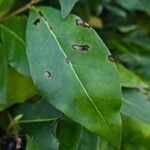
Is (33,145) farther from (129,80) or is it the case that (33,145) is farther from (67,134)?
(129,80)

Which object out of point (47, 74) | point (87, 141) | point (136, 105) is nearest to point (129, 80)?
point (136, 105)

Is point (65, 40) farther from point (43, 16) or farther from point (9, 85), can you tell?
point (9, 85)

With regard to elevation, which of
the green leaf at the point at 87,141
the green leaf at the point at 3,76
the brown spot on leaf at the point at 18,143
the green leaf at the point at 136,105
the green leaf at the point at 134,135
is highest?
the green leaf at the point at 3,76

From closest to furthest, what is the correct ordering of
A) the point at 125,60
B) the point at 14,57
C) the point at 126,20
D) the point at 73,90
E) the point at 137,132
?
1. the point at 73,90
2. the point at 14,57
3. the point at 137,132
4. the point at 125,60
5. the point at 126,20

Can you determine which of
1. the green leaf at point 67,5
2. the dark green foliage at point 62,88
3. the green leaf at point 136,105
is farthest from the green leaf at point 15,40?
the green leaf at point 136,105

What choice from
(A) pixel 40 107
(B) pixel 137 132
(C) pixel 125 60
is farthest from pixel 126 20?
(A) pixel 40 107

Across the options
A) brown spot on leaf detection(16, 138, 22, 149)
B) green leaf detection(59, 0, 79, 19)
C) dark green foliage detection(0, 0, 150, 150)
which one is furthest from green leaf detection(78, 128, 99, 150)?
green leaf detection(59, 0, 79, 19)

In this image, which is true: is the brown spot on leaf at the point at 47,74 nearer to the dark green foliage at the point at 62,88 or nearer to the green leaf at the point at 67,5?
the dark green foliage at the point at 62,88
